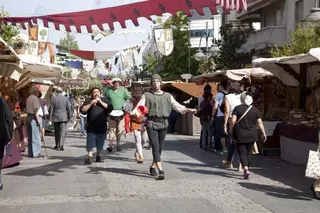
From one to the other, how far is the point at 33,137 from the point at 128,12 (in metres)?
6.36

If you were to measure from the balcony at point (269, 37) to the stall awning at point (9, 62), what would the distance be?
71.6ft

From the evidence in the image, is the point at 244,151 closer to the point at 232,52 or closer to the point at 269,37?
the point at 232,52

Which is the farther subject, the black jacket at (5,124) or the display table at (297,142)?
the display table at (297,142)

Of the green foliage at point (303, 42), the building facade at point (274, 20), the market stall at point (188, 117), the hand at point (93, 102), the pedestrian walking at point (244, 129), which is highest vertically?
the building facade at point (274, 20)

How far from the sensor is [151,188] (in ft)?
27.8

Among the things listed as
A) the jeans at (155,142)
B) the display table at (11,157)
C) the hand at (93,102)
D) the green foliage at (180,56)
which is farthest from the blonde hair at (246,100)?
the green foliage at (180,56)

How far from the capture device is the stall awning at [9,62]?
9680 mm

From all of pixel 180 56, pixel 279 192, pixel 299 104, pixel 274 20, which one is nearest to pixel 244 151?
pixel 279 192

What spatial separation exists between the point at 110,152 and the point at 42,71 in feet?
9.86

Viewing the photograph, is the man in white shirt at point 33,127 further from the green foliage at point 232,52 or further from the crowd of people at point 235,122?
the green foliage at point 232,52

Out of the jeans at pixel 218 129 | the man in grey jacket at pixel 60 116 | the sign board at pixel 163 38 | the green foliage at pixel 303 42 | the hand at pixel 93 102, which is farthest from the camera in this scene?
the sign board at pixel 163 38

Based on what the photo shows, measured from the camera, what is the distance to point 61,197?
774 cm

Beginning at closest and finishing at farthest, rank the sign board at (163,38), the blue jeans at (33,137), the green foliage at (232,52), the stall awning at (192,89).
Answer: the blue jeans at (33,137), the sign board at (163,38), the stall awning at (192,89), the green foliage at (232,52)

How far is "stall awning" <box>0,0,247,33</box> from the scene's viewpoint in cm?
682
